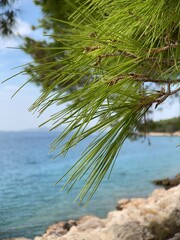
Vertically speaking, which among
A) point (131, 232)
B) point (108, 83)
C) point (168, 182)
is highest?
point (108, 83)

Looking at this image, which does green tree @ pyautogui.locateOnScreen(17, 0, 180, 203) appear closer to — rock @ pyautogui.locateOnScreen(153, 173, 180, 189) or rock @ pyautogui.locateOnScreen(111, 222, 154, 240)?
rock @ pyautogui.locateOnScreen(111, 222, 154, 240)

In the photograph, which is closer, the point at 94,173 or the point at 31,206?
the point at 94,173

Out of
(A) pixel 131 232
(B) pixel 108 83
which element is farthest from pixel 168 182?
(B) pixel 108 83

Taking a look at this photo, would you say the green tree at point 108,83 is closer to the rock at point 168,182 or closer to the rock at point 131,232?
the rock at point 131,232

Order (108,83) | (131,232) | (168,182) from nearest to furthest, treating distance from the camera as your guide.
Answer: (108,83) < (131,232) < (168,182)

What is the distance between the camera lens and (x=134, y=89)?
1.10 m

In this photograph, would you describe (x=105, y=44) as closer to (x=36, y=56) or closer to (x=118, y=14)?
(x=118, y=14)

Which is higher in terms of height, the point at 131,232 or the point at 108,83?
the point at 108,83

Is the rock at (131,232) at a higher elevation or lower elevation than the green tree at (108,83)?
lower

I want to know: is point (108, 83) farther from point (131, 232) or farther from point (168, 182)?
point (168, 182)

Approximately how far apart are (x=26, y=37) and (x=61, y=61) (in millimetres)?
3306

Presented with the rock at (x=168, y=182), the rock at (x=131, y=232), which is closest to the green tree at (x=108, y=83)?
the rock at (x=131, y=232)

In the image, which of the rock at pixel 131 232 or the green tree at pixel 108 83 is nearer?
the green tree at pixel 108 83

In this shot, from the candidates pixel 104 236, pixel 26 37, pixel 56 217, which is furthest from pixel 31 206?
pixel 104 236
